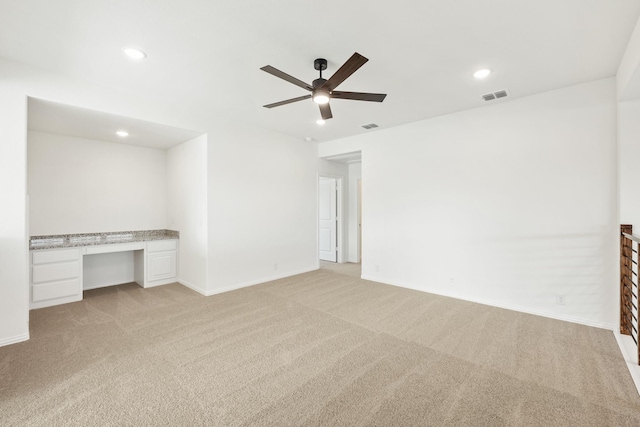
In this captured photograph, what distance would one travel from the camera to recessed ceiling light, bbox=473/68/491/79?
2.96 meters

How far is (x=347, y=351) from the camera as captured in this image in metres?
2.65

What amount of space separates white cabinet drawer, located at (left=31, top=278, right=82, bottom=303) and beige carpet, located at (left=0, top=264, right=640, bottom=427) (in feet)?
0.59

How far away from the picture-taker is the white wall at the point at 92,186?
165 inches

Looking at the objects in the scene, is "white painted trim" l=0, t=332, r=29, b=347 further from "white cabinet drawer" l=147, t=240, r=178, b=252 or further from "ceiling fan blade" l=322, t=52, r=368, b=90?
"ceiling fan blade" l=322, t=52, r=368, b=90

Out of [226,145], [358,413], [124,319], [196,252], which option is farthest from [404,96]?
[124,319]

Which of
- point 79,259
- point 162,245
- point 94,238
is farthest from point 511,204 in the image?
point 94,238

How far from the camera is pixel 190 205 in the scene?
15.6 feet

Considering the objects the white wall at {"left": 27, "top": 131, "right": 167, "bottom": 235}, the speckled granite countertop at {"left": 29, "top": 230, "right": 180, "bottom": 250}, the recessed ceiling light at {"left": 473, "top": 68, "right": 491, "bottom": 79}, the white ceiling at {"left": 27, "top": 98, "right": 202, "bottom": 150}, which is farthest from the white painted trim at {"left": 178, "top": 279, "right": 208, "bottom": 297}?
the recessed ceiling light at {"left": 473, "top": 68, "right": 491, "bottom": 79}

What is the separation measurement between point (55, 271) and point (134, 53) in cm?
323

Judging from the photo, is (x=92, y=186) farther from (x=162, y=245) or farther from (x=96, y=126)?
(x=162, y=245)

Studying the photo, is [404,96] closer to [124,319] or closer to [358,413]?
[358,413]

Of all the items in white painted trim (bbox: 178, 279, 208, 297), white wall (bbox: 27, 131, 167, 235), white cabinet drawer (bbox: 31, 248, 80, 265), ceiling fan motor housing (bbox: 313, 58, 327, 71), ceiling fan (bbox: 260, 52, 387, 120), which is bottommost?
white painted trim (bbox: 178, 279, 208, 297)

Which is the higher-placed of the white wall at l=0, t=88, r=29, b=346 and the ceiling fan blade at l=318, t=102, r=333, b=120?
the ceiling fan blade at l=318, t=102, r=333, b=120

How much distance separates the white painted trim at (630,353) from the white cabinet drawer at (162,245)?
19.2 ft
